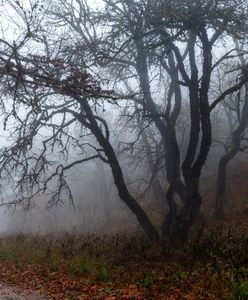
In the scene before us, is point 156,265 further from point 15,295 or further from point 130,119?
point 130,119

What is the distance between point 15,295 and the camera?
894 cm

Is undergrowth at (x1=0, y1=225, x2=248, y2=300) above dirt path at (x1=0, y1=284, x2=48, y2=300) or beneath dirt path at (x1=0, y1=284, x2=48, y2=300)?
above

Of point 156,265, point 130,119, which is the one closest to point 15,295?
point 156,265

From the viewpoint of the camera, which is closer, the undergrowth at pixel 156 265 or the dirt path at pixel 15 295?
the undergrowth at pixel 156 265

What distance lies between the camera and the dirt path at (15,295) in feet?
28.4

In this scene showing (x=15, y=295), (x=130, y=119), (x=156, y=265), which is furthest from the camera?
(x=130, y=119)

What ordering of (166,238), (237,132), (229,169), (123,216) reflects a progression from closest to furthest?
(166,238)
(237,132)
(229,169)
(123,216)

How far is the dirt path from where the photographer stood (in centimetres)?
865

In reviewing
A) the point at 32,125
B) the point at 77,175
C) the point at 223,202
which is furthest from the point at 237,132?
the point at 77,175

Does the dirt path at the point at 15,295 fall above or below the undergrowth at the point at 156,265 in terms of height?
below

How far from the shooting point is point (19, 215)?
44656 millimetres

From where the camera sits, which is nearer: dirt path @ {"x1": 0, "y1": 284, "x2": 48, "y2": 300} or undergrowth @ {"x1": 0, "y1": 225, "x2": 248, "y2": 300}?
undergrowth @ {"x1": 0, "y1": 225, "x2": 248, "y2": 300}

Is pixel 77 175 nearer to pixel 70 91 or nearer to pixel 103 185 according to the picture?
pixel 103 185

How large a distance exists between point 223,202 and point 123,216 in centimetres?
1007
